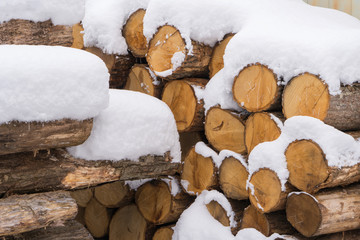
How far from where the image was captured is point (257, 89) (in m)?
2.42

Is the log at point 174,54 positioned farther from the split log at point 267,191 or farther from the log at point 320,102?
the split log at point 267,191

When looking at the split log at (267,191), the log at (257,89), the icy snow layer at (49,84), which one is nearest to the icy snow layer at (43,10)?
the icy snow layer at (49,84)

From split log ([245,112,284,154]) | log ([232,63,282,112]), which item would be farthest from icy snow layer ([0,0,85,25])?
split log ([245,112,284,154])

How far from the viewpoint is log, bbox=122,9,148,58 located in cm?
332

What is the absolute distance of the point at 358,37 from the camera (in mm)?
A: 2395

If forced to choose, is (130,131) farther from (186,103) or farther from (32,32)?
(32,32)

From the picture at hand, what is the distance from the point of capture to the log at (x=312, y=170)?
2.07m

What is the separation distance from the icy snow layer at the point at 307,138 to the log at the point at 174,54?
787 millimetres

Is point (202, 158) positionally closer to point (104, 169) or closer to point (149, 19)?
point (104, 169)

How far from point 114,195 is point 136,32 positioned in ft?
4.08

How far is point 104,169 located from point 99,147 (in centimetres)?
14

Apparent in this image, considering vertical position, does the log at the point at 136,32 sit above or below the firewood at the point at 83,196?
above

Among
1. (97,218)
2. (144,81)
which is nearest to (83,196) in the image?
(97,218)

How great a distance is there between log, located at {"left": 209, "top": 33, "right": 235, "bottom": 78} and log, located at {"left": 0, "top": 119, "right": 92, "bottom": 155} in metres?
0.97
